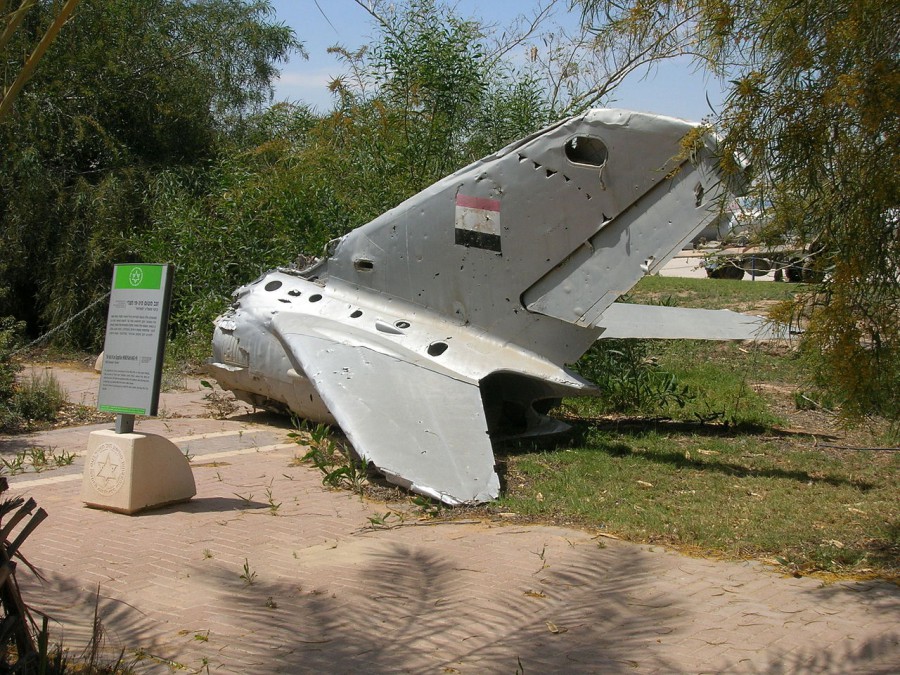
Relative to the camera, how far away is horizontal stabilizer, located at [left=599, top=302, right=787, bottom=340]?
8883 millimetres

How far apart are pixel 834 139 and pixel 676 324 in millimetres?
4325

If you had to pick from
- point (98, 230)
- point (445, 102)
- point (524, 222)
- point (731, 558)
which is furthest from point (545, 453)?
point (98, 230)

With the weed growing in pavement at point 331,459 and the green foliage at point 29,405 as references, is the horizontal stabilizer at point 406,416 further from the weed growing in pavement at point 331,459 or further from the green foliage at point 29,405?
the green foliage at point 29,405

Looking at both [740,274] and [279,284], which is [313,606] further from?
[740,274]

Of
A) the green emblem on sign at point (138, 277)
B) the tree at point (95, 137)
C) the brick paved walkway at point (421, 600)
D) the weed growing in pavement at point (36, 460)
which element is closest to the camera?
the brick paved walkway at point (421, 600)

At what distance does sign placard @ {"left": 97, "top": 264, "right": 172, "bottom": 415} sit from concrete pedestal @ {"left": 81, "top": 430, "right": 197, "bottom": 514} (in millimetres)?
249

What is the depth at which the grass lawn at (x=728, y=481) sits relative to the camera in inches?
225

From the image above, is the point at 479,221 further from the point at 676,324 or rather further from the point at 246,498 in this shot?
the point at 246,498

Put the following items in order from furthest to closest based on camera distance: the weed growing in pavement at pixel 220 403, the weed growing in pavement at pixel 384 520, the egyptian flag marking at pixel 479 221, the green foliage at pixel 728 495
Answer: the weed growing in pavement at pixel 220 403 → the egyptian flag marking at pixel 479 221 → the weed growing in pavement at pixel 384 520 → the green foliage at pixel 728 495

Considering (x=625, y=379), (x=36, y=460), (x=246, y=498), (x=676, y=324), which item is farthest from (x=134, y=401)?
(x=625, y=379)

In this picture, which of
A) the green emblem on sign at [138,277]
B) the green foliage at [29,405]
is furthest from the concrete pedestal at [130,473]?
the green foliage at [29,405]

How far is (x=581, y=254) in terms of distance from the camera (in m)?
Answer: 8.21

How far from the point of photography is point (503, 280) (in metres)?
8.34

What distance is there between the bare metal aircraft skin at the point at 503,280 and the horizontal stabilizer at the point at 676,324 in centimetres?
5
